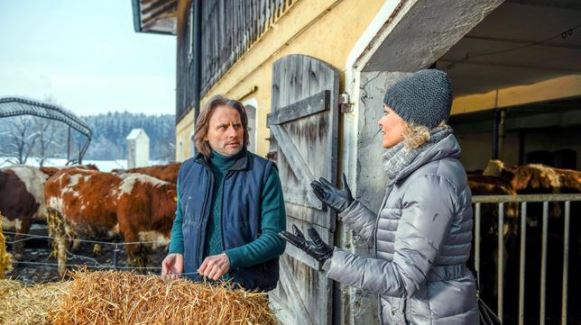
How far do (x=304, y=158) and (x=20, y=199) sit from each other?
23.4ft

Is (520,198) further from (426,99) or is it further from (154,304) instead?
(154,304)

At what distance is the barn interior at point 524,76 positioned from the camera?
4.67 metres

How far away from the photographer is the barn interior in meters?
4.67

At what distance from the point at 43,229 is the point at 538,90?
9877mm

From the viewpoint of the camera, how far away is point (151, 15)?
20141 mm

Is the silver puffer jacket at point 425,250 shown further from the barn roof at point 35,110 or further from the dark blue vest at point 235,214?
the barn roof at point 35,110

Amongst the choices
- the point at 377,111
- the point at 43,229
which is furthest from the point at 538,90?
the point at 43,229

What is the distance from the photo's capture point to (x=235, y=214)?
7.48 ft

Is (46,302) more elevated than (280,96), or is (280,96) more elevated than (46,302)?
(280,96)

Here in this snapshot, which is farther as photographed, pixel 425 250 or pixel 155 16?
pixel 155 16

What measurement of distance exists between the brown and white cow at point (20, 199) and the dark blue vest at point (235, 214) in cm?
752

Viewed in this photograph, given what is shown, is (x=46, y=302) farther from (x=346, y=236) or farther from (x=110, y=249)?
(x=110, y=249)

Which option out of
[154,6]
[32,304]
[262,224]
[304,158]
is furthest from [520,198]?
[154,6]

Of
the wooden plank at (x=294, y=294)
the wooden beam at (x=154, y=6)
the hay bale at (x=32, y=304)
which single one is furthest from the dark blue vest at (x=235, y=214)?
the wooden beam at (x=154, y=6)
